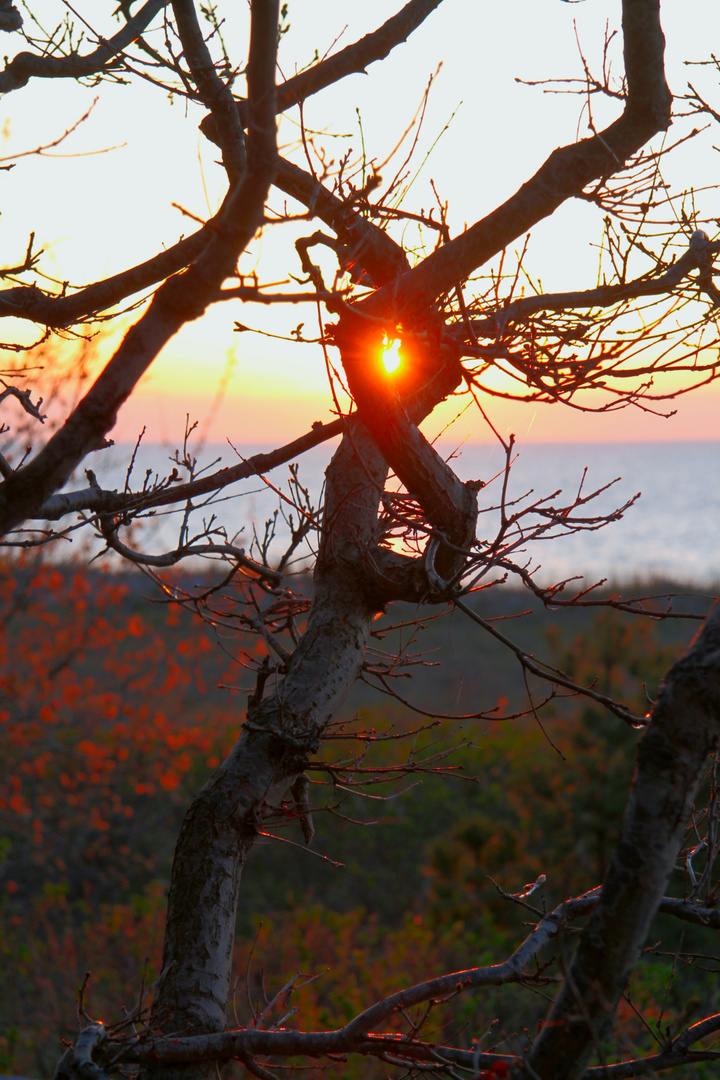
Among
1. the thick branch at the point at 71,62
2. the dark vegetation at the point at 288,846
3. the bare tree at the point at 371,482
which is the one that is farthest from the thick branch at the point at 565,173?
the dark vegetation at the point at 288,846

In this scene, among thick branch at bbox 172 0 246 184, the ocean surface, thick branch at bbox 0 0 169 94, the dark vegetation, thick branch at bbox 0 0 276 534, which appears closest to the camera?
thick branch at bbox 0 0 276 534

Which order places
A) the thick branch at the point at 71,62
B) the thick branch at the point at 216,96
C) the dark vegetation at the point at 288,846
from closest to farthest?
the thick branch at the point at 216,96 → the thick branch at the point at 71,62 → the dark vegetation at the point at 288,846

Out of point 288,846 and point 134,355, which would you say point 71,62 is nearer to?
point 134,355

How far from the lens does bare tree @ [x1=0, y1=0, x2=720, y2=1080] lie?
6.13 feet

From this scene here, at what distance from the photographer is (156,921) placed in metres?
9.11

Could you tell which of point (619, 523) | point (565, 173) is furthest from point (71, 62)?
point (619, 523)

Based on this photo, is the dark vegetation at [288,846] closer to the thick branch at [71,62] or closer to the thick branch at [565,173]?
the thick branch at [565,173]

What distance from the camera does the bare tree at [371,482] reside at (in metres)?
1.87

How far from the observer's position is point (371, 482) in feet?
11.2

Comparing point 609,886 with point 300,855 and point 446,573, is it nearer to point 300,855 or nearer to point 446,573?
point 446,573

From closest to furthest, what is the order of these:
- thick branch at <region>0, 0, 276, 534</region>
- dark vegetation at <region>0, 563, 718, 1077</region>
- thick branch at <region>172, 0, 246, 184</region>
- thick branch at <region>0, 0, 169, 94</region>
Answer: thick branch at <region>0, 0, 276, 534</region> < thick branch at <region>172, 0, 246, 184</region> < thick branch at <region>0, 0, 169, 94</region> < dark vegetation at <region>0, 563, 718, 1077</region>

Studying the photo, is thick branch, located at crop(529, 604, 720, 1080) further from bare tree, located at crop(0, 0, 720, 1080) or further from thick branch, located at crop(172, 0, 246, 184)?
thick branch, located at crop(172, 0, 246, 184)

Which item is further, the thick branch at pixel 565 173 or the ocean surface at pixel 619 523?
the ocean surface at pixel 619 523

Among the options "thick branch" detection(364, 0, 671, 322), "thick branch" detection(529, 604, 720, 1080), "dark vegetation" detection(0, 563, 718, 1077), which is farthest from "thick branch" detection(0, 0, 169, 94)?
"dark vegetation" detection(0, 563, 718, 1077)
